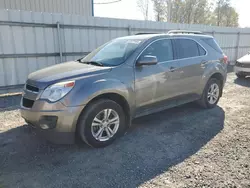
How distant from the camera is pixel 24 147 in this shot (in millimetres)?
3293

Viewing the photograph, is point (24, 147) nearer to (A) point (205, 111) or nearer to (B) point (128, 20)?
(A) point (205, 111)

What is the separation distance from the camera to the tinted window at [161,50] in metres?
3.83

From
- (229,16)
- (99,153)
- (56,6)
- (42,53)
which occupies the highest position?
(229,16)

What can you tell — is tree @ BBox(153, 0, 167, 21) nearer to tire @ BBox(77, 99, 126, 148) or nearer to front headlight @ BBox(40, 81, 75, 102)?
tire @ BBox(77, 99, 126, 148)

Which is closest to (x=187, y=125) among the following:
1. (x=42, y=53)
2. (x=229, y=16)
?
(x=42, y=53)

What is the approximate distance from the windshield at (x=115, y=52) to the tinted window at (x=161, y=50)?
0.25 metres

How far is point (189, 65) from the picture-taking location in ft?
14.2

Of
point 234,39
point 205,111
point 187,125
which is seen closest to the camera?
point 187,125

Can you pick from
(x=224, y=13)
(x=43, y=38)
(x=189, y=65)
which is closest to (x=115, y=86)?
(x=189, y=65)

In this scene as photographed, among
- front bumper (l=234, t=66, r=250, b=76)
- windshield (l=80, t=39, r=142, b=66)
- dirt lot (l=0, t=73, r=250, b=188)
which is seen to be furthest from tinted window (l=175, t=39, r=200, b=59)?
front bumper (l=234, t=66, r=250, b=76)

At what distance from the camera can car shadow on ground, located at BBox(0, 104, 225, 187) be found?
100.0 inches

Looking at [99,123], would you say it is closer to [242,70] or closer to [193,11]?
[242,70]

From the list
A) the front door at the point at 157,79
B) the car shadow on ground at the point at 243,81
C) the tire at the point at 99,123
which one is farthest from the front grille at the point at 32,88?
the car shadow on ground at the point at 243,81

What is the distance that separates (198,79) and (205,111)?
86 cm
